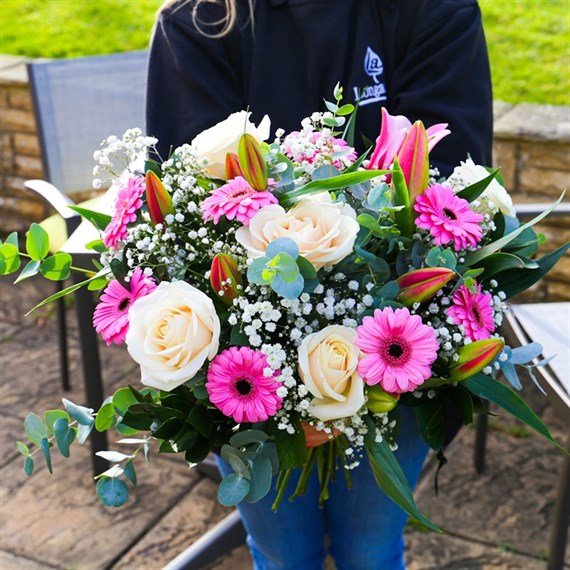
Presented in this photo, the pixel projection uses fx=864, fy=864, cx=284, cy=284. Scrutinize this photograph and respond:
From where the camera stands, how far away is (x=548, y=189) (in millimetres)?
3391

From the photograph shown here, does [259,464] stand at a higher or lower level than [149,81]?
lower

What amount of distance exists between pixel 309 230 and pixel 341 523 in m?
0.94

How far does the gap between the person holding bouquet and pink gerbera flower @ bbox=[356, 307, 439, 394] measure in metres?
0.64

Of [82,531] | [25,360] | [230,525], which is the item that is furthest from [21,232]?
[230,525]

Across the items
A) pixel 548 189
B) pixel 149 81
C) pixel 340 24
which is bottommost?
pixel 548 189

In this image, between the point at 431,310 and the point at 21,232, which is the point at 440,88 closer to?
the point at 431,310

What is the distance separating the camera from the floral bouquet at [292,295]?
1.21m

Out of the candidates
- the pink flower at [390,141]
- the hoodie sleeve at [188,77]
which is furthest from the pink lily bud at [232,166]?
the hoodie sleeve at [188,77]

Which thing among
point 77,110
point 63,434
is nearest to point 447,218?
point 63,434

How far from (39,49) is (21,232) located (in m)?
1.29

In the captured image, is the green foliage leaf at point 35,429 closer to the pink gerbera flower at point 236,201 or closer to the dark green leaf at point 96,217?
the dark green leaf at point 96,217

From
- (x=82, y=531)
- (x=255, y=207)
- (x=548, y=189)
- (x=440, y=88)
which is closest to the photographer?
(x=255, y=207)

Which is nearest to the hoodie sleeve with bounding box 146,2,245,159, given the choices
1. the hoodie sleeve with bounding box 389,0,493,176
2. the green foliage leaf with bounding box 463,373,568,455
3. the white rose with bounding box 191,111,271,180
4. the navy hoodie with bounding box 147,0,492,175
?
the navy hoodie with bounding box 147,0,492,175

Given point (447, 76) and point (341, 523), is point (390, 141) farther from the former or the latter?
point (341, 523)
